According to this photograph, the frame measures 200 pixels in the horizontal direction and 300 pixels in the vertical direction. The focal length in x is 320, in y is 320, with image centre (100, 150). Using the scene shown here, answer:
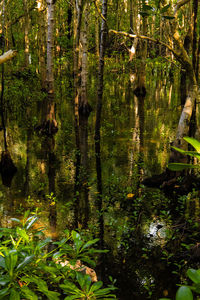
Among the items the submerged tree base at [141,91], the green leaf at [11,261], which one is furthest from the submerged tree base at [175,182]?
the submerged tree base at [141,91]

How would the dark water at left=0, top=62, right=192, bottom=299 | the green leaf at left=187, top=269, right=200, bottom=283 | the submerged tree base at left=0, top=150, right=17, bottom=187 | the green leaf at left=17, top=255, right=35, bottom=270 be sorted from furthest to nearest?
the submerged tree base at left=0, top=150, right=17, bottom=187, the dark water at left=0, top=62, right=192, bottom=299, the green leaf at left=17, top=255, right=35, bottom=270, the green leaf at left=187, top=269, right=200, bottom=283

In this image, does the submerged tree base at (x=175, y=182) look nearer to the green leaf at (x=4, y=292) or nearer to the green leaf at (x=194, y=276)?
the green leaf at (x=4, y=292)

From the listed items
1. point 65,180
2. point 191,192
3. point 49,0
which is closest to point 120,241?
point 191,192

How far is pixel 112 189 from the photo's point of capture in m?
6.62

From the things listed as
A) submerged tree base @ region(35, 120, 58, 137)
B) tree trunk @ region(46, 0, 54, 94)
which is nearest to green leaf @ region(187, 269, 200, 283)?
submerged tree base @ region(35, 120, 58, 137)

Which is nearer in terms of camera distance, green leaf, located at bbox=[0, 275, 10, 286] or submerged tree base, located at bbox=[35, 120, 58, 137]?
green leaf, located at bbox=[0, 275, 10, 286]

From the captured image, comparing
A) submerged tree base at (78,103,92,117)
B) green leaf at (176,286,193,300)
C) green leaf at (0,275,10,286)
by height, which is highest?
submerged tree base at (78,103,92,117)

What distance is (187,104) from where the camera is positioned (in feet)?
21.8

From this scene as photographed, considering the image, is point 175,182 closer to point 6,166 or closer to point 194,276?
point 6,166

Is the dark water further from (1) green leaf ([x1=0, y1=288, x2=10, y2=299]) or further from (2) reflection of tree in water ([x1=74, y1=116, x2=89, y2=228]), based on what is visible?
(1) green leaf ([x1=0, y1=288, x2=10, y2=299])

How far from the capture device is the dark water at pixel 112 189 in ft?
14.1

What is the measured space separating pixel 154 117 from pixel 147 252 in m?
9.83

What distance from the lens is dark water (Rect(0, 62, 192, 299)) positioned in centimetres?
430

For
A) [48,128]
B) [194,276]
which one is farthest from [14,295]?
[48,128]
